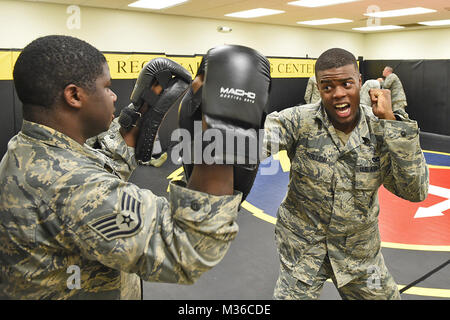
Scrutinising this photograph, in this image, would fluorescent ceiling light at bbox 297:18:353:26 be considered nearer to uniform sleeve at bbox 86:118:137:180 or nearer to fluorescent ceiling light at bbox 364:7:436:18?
fluorescent ceiling light at bbox 364:7:436:18

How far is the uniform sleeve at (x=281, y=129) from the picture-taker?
88.0 inches

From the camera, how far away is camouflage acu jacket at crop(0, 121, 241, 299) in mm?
960

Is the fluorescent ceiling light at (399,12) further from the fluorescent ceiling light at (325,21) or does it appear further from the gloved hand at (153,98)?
the gloved hand at (153,98)

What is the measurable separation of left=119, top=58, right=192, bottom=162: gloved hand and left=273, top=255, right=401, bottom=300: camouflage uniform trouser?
1.14 meters

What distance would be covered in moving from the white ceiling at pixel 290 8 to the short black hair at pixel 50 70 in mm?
7616

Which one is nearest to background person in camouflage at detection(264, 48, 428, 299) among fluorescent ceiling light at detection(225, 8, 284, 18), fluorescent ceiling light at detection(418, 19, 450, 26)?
fluorescent ceiling light at detection(225, 8, 284, 18)

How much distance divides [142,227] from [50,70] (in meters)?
0.52

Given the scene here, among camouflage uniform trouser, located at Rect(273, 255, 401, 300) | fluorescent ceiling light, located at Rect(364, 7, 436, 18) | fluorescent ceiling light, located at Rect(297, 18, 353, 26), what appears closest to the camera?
camouflage uniform trouser, located at Rect(273, 255, 401, 300)

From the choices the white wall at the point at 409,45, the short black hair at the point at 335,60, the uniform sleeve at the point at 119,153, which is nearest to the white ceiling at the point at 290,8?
the white wall at the point at 409,45

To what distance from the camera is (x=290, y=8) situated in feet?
29.9

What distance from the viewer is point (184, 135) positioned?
1.16 m

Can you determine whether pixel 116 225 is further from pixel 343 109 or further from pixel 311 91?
pixel 311 91

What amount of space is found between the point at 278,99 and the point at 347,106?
962cm

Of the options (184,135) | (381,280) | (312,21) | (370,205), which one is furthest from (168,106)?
(312,21)
